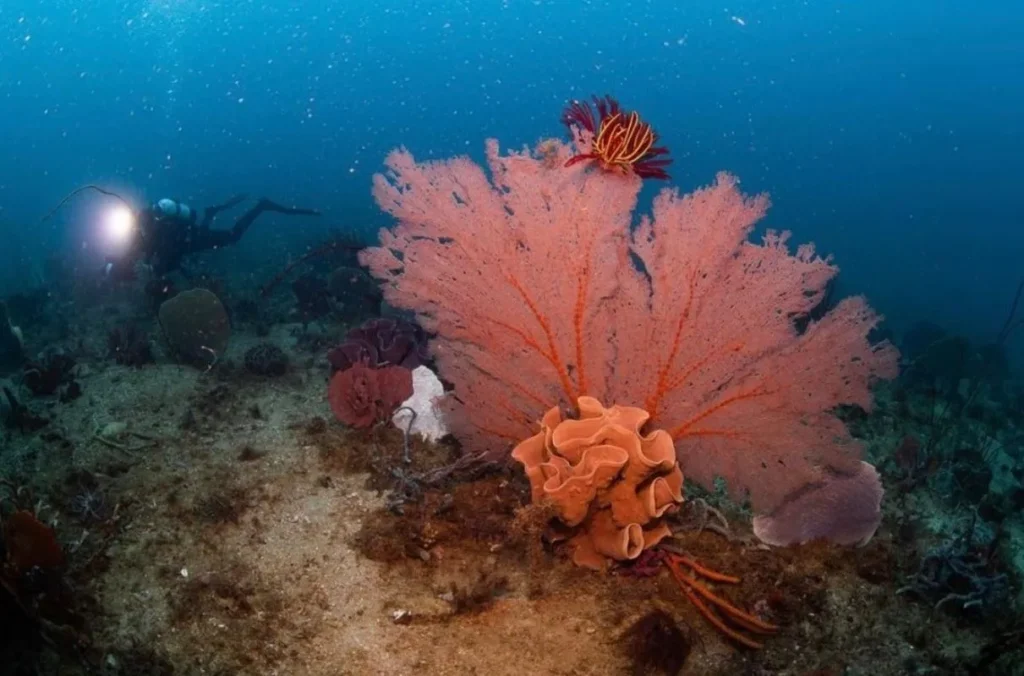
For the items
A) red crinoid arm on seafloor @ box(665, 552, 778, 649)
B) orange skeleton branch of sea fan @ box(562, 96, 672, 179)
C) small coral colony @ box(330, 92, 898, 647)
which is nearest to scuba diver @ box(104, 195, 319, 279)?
small coral colony @ box(330, 92, 898, 647)

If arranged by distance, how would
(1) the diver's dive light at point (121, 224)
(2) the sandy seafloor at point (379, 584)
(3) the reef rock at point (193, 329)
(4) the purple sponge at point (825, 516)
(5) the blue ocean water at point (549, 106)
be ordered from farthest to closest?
(5) the blue ocean water at point (549, 106), (1) the diver's dive light at point (121, 224), (3) the reef rock at point (193, 329), (4) the purple sponge at point (825, 516), (2) the sandy seafloor at point (379, 584)

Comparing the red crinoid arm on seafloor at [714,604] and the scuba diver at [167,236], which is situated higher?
the scuba diver at [167,236]

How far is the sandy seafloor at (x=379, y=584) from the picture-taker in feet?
10.8

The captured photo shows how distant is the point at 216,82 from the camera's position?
106938 millimetres

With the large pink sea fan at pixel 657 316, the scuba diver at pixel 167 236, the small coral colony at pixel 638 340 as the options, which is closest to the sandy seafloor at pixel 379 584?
the small coral colony at pixel 638 340

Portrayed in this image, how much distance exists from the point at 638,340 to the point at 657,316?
21 cm

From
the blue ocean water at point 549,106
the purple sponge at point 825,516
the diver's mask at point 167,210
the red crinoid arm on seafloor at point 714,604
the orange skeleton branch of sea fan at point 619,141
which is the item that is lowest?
the red crinoid arm on seafloor at point 714,604

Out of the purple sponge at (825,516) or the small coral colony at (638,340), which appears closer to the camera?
the small coral colony at (638,340)

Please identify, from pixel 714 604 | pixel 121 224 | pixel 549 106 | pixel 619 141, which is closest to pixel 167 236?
pixel 121 224

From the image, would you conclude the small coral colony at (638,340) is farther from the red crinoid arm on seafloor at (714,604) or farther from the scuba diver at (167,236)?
the scuba diver at (167,236)

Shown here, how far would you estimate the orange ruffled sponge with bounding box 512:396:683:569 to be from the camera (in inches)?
135

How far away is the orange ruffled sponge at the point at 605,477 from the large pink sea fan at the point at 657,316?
0.45m

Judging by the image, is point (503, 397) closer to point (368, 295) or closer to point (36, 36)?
point (368, 295)

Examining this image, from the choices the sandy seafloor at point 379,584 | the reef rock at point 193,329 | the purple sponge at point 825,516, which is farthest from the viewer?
the reef rock at point 193,329
